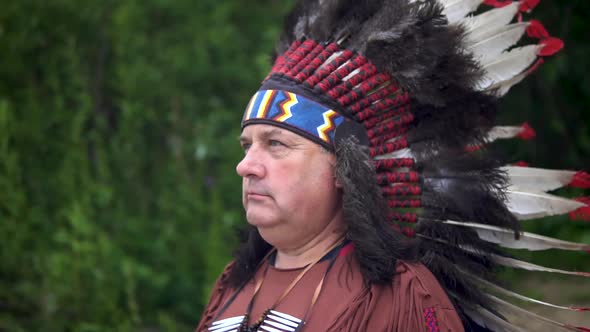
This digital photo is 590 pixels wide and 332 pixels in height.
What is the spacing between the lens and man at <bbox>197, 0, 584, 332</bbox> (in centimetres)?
221

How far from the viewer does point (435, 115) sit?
236 centimetres

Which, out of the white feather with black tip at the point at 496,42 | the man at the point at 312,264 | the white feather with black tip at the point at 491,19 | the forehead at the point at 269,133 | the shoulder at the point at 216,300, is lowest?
the shoulder at the point at 216,300

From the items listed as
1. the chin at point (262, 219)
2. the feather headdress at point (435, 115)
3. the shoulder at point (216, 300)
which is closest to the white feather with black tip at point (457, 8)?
the feather headdress at point (435, 115)

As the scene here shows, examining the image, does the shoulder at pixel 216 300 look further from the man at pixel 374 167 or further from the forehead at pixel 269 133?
the forehead at pixel 269 133

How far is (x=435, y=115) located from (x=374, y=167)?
1.05 ft

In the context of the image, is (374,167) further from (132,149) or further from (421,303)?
(132,149)

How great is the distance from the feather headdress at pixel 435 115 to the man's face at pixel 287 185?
6 cm

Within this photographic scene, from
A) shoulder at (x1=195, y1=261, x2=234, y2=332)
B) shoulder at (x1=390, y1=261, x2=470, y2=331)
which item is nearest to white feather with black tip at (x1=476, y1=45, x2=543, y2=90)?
shoulder at (x1=390, y1=261, x2=470, y2=331)

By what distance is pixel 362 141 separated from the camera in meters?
2.27

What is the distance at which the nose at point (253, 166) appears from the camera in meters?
2.27

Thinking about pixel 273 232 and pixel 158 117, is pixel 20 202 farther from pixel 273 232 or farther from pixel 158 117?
pixel 273 232

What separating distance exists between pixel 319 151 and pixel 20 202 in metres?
3.14

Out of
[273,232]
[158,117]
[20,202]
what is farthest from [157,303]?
[273,232]

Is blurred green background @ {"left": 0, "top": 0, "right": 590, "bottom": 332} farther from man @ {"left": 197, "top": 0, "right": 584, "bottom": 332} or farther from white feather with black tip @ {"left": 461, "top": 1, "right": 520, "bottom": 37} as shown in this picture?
man @ {"left": 197, "top": 0, "right": 584, "bottom": 332}
